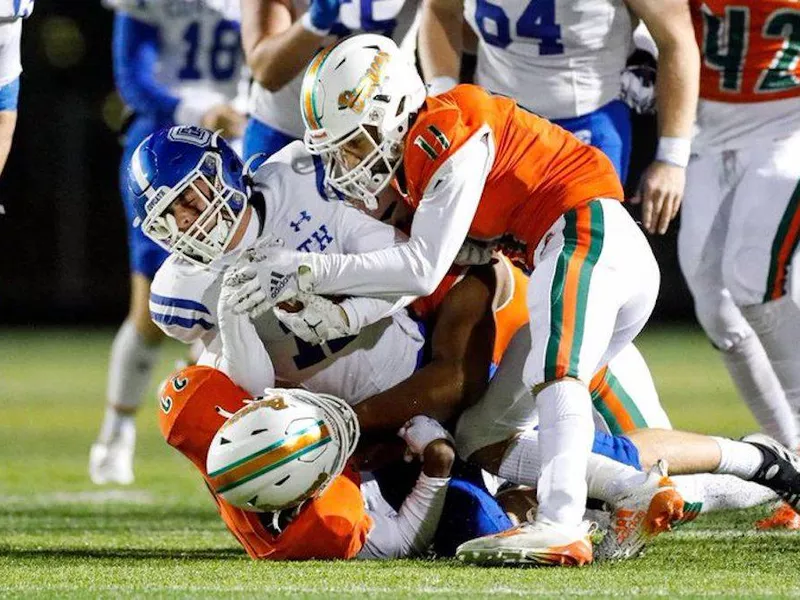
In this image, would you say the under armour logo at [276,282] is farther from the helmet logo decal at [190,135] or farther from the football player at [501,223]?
the helmet logo decal at [190,135]

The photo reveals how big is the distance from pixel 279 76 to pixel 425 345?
A: 1463mm

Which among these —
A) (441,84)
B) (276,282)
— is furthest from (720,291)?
(276,282)

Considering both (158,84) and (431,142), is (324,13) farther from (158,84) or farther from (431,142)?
(158,84)

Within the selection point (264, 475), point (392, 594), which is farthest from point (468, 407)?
point (392, 594)

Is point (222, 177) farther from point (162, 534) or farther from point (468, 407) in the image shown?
point (162, 534)

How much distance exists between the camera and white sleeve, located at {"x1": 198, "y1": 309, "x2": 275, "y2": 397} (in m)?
3.42

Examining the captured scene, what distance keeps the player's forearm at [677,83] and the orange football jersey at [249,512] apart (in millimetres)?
1218

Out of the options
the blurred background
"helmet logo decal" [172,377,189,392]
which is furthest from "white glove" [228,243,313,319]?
the blurred background

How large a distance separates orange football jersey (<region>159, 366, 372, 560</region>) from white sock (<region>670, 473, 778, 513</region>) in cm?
70

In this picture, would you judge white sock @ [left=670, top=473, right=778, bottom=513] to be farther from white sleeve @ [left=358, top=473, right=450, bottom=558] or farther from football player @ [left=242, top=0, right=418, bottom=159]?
football player @ [left=242, top=0, right=418, bottom=159]

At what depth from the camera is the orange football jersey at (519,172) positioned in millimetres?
3447

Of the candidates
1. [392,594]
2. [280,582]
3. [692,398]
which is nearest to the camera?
[392,594]

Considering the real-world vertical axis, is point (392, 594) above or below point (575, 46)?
below

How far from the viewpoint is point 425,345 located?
368 cm
